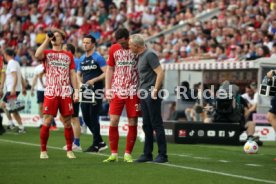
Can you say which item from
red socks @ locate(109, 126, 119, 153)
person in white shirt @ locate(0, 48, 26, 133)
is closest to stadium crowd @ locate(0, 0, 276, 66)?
person in white shirt @ locate(0, 48, 26, 133)

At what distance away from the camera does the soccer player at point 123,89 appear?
13945 millimetres

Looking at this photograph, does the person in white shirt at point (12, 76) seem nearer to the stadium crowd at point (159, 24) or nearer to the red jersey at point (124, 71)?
the stadium crowd at point (159, 24)

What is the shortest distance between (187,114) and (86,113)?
9246 mm

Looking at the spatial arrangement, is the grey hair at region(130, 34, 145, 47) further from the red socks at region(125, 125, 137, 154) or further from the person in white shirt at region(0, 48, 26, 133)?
the person in white shirt at region(0, 48, 26, 133)

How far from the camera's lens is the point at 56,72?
47.5ft

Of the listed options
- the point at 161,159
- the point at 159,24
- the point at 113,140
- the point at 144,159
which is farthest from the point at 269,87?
the point at 159,24

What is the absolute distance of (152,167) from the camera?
42.3 feet

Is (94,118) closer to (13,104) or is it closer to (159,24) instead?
(13,104)

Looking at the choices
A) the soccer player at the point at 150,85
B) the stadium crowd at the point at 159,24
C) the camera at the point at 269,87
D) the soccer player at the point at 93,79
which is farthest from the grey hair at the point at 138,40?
the stadium crowd at the point at 159,24

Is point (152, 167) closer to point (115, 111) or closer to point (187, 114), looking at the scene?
point (115, 111)

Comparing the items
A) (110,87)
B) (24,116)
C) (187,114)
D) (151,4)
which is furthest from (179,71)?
(110,87)

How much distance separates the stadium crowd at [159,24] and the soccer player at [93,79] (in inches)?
355

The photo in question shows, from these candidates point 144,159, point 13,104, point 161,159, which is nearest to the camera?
point 161,159

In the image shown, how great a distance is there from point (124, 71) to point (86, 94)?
2037 millimetres
